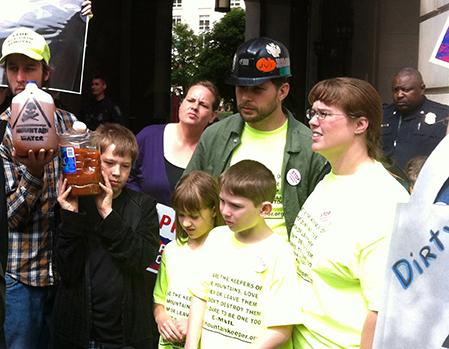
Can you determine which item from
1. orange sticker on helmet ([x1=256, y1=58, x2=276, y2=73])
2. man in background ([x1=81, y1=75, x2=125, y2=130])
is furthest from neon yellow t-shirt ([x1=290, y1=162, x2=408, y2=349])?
man in background ([x1=81, y1=75, x2=125, y2=130])

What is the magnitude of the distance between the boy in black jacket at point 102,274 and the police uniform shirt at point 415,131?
309 cm

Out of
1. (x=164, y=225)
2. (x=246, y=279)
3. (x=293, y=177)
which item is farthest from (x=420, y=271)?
(x=164, y=225)

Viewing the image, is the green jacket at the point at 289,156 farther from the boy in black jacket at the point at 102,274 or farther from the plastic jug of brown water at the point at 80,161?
the plastic jug of brown water at the point at 80,161

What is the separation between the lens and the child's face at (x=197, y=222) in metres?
3.43

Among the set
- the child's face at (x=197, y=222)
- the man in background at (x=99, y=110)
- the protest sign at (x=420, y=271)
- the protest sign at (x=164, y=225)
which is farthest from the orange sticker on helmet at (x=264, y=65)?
the man in background at (x=99, y=110)

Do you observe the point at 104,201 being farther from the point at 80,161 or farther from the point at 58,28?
the point at 58,28

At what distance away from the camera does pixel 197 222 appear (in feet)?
11.3

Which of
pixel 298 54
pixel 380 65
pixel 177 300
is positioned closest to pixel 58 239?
pixel 177 300

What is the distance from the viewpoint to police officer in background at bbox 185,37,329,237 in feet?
11.2

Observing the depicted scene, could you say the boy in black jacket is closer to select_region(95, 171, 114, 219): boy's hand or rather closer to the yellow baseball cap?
select_region(95, 171, 114, 219): boy's hand

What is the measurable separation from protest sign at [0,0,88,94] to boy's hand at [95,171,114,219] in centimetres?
69

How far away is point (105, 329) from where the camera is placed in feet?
11.5

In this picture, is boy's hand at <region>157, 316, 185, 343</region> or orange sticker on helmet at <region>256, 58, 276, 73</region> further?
orange sticker on helmet at <region>256, 58, 276, 73</region>

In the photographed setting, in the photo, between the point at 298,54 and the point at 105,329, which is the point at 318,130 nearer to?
the point at 105,329
